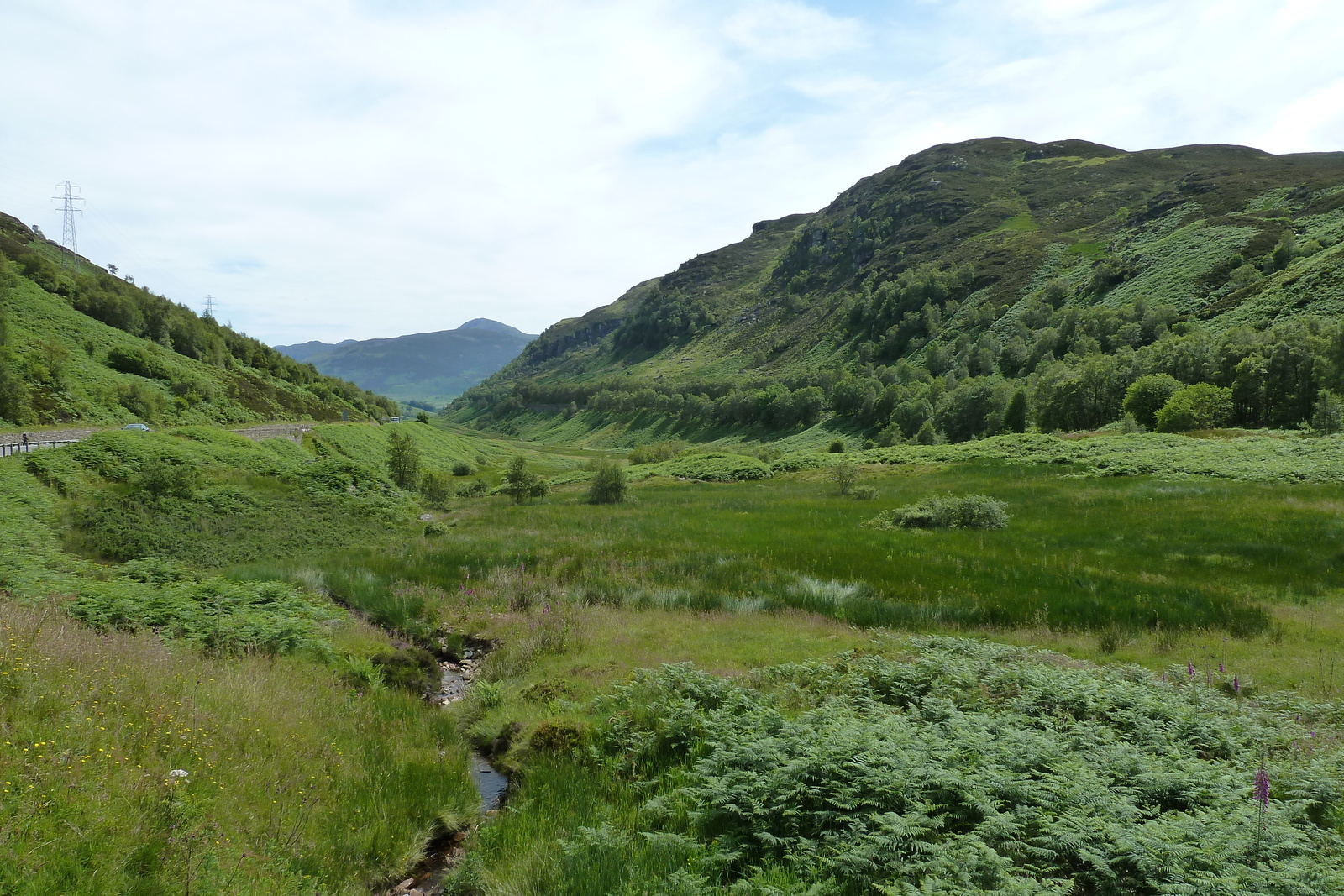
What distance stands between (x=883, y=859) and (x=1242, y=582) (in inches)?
709

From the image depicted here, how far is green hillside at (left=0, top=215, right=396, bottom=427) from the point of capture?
156 ft

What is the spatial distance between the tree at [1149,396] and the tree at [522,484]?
5997 cm

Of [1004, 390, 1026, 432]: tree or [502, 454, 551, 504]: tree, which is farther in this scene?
[1004, 390, 1026, 432]: tree

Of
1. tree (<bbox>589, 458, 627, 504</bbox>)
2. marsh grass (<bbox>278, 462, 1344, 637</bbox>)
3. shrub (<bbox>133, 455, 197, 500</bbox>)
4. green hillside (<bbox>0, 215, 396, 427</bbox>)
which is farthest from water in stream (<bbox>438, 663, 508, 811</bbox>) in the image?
green hillside (<bbox>0, 215, 396, 427</bbox>)

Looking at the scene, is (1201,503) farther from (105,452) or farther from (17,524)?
(105,452)

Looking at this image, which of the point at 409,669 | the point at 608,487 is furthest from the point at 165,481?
the point at 608,487

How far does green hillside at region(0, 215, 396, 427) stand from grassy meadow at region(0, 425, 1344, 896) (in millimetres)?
34120

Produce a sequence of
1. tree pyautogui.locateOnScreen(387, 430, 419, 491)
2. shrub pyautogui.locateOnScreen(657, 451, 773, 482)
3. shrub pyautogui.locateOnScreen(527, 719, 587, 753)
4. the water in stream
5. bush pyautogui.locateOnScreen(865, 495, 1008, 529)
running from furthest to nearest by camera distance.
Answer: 1. shrub pyautogui.locateOnScreen(657, 451, 773, 482)
2. tree pyautogui.locateOnScreen(387, 430, 419, 491)
3. bush pyautogui.locateOnScreen(865, 495, 1008, 529)
4. shrub pyautogui.locateOnScreen(527, 719, 587, 753)
5. the water in stream

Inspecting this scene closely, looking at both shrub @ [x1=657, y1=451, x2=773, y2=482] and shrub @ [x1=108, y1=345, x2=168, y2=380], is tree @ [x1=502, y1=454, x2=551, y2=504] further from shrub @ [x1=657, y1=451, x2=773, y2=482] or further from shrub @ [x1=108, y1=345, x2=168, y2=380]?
shrub @ [x1=108, y1=345, x2=168, y2=380]

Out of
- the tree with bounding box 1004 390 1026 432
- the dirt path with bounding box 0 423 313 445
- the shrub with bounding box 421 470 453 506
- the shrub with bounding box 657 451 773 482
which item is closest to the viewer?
the dirt path with bounding box 0 423 313 445

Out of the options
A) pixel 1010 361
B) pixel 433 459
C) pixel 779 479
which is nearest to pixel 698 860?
pixel 779 479

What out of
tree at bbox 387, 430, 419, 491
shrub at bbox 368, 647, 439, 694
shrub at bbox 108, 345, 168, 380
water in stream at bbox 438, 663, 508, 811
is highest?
shrub at bbox 108, 345, 168, 380

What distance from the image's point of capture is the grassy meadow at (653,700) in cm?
488

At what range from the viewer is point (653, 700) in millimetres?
9516
